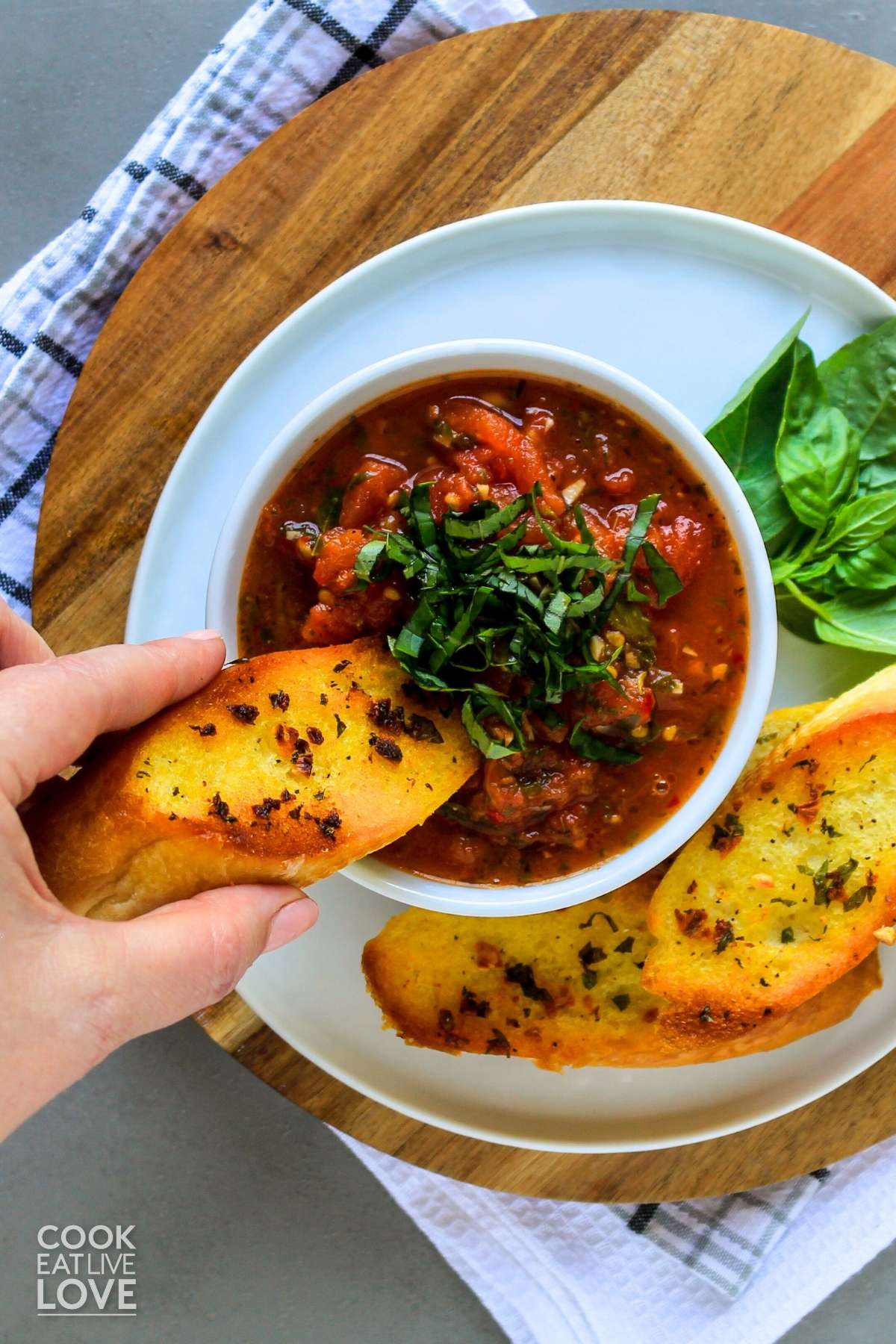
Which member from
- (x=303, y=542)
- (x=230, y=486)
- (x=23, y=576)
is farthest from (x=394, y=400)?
(x=23, y=576)

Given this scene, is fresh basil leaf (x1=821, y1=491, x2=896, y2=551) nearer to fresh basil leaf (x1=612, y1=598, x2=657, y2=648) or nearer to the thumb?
fresh basil leaf (x1=612, y1=598, x2=657, y2=648)

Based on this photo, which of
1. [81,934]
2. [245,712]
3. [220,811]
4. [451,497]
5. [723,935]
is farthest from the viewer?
[723,935]

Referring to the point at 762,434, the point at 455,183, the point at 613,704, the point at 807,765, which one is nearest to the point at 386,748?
the point at 613,704

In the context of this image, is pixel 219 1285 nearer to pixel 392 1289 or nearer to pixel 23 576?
pixel 392 1289

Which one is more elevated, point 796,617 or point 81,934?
point 796,617

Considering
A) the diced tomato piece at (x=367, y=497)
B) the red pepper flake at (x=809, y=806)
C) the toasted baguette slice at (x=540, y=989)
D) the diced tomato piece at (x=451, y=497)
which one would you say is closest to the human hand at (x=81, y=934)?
the diced tomato piece at (x=367, y=497)

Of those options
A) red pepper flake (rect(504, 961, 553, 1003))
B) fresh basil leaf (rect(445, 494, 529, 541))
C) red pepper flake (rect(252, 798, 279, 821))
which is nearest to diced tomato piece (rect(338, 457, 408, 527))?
fresh basil leaf (rect(445, 494, 529, 541))

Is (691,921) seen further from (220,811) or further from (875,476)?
(220,811)
